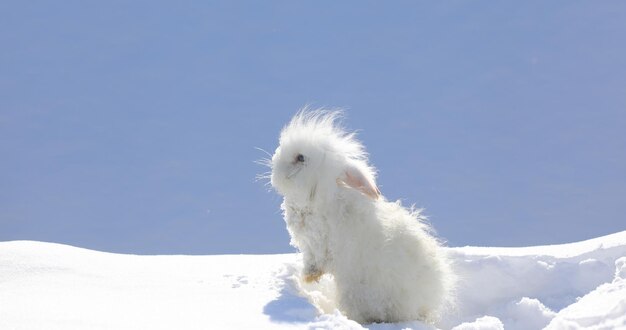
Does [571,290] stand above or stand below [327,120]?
below

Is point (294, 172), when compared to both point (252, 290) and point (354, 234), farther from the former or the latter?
point (252, 290)

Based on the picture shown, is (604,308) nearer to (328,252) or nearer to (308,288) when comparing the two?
(328,252)

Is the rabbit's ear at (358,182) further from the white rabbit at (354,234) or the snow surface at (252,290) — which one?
the snow surface at (252,290)

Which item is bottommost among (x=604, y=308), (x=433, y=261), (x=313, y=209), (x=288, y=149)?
(x=604, y=308)

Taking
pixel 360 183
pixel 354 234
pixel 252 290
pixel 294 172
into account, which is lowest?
pixel 252 290

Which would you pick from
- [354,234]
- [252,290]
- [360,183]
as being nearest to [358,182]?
[360,183]

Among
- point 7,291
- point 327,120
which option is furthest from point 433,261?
point 7,291

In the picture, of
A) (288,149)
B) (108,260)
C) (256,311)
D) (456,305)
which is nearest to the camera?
(256,311)

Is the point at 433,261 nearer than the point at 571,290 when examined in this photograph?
Yes
